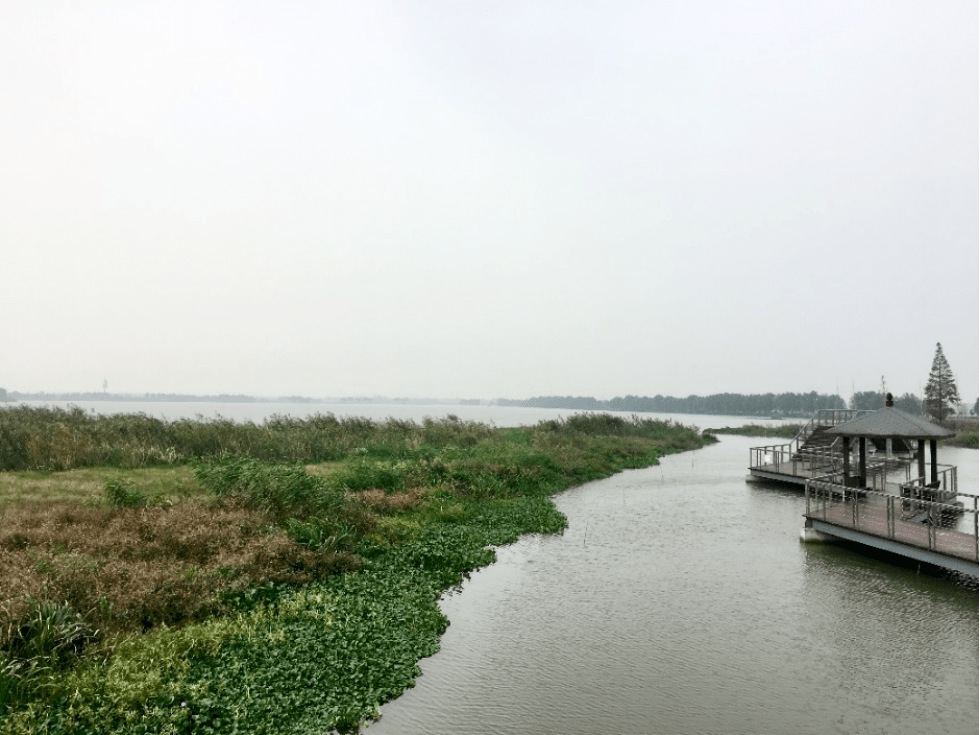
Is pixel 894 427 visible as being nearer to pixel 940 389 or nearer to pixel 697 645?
pixel 697 645

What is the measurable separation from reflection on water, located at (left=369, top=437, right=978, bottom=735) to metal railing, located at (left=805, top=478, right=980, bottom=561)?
85 cm

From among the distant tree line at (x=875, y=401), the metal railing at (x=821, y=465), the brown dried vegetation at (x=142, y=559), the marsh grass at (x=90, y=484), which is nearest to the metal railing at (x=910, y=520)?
the metal railing at (x=821, y=465)

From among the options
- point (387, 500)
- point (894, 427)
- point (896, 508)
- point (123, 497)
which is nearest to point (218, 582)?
point (123, 497)

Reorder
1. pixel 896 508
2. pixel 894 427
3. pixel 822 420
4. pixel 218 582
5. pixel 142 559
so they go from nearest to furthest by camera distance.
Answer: pixel 218 582, pixel 142 559, pixel 894 427, pixel 896 508, pixel 822 420

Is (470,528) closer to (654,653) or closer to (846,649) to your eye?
(654,653)

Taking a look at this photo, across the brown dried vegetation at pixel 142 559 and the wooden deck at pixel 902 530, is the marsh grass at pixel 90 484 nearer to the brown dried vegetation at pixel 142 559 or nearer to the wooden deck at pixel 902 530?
the brown dried vegetation at pixel 142 559

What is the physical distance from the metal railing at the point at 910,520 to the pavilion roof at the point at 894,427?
2088mm

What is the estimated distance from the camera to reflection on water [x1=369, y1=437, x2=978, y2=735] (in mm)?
7367

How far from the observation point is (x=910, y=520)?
1672 centimetres

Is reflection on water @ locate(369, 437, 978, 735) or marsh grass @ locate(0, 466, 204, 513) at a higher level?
marsh grass @ locate(0, 466, 204, 513)

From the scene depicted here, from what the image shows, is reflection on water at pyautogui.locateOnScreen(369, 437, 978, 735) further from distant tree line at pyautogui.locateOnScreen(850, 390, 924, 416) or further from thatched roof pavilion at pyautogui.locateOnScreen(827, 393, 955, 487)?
distant tree line at pyautogui.locateOnScreen(850, 390, 924, 416)

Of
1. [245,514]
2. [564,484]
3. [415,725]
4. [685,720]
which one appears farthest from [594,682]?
Answer: [564,484]

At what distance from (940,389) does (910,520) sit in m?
91.4

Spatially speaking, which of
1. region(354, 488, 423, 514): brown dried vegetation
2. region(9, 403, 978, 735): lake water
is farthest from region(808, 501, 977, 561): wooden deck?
region(354, 488, 423, 514): brown dried vegetation
